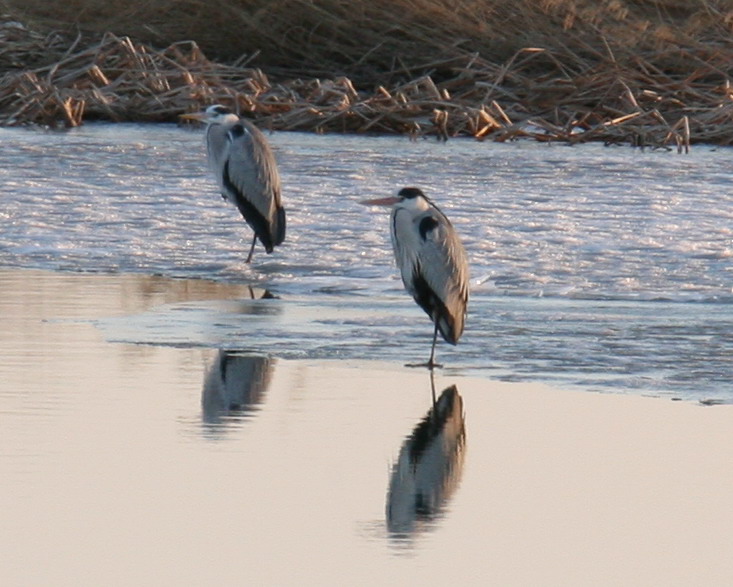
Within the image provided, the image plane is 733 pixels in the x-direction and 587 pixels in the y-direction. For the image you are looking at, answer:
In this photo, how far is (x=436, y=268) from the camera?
781cm

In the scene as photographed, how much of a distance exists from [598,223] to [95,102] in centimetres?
845

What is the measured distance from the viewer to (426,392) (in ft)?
22.0

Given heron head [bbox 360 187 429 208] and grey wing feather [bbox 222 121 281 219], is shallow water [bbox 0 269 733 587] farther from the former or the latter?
grey wing feather [bbox 222 121 281 219]

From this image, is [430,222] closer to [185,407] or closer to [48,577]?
[185,407]

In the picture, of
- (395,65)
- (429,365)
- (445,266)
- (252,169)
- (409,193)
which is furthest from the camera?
(395,65)

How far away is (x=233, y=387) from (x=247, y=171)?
4879 mm

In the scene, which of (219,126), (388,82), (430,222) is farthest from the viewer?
(388,82)

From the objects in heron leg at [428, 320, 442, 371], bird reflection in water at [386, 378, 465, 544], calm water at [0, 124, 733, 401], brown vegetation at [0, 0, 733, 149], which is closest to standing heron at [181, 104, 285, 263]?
calm water at [0, 124, 733, 401]

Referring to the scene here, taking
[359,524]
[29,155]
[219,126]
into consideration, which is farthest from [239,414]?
[29,155]

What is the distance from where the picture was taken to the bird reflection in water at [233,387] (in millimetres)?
6102

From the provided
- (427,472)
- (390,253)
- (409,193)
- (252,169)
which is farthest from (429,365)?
(252,169)

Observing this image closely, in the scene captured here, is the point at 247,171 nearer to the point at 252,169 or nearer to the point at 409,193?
the point at 252,169

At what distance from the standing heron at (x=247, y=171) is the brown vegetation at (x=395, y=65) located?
623 cm

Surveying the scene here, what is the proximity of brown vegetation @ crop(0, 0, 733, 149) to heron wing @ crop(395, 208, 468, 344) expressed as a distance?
939 centimetres
